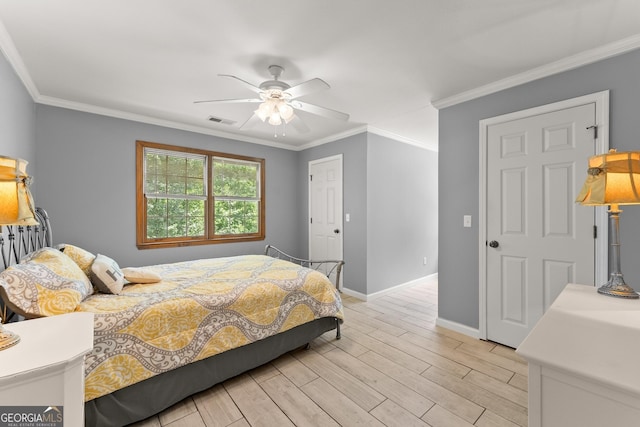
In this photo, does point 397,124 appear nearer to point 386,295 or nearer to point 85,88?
point 386,295

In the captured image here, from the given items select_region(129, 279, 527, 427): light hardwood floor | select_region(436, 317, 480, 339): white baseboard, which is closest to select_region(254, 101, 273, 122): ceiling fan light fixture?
select_region(129, 279, 527, 427): light hardwood floor

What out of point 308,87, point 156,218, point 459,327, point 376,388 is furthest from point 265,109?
point 459,327

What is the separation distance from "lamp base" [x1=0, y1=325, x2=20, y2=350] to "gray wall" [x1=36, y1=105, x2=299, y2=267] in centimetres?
265

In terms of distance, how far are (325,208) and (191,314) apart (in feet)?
10.1

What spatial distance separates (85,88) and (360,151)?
3276 millimetres

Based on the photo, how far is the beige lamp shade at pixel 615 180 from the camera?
1329mm

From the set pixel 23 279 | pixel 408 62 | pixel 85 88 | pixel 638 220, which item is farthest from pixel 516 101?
pixel 85 88

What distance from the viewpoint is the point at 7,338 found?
3.36ft

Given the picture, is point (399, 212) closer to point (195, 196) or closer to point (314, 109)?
point (314, 109)

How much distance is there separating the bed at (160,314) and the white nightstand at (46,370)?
1.65 feet

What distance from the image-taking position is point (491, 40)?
2.05 meters

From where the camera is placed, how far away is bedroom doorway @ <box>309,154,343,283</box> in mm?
4477

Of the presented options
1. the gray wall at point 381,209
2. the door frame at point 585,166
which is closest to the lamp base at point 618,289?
the door frame at point 585,166

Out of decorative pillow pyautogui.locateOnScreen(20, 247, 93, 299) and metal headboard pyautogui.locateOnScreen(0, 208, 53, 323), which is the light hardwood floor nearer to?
decorative pillow pyautogui.locateOnScreen(20, 247, 93, 299)
